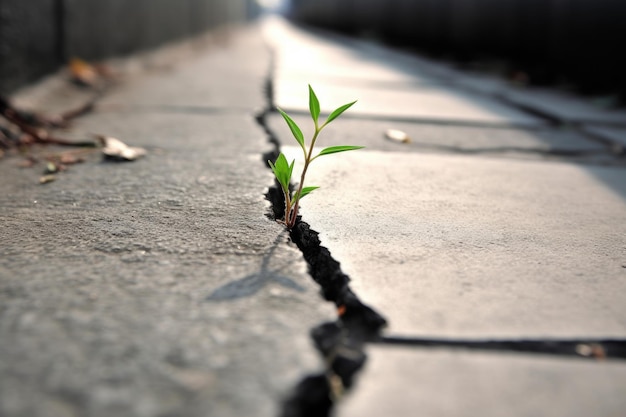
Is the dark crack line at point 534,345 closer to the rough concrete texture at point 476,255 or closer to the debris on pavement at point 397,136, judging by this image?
the rough concrete texture at point 476,255

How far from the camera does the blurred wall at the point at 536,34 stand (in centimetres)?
319

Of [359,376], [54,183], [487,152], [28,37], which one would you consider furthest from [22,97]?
[359,376]

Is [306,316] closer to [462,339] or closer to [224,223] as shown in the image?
[462,339]

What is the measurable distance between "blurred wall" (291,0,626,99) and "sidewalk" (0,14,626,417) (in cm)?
172

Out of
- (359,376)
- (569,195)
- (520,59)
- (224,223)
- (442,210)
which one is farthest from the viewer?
(520,59)

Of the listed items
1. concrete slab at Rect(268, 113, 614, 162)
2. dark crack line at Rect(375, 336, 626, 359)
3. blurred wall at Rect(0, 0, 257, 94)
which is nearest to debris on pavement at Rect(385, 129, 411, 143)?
concrete slab at Rect(268, 113, 614, 162)

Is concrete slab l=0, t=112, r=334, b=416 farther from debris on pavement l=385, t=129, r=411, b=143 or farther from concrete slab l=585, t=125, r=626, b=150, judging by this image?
concrete slab l=585, t=125, r=626, b=150

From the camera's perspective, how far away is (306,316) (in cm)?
71

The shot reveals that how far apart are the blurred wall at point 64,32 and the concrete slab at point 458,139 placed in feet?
2.96

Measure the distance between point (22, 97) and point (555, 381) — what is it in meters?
1.96

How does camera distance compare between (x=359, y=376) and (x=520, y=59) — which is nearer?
(x=359, y=376)

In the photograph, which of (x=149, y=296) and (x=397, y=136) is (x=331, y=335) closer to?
(x=149, y=296)

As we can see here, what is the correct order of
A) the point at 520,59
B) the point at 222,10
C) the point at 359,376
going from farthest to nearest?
the point at 222,10
the point at 520,59
the point at 359,376

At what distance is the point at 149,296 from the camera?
2.44ft
